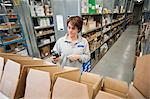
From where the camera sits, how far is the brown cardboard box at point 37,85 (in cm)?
92

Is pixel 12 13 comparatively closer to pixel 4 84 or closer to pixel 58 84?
pixel 4 84

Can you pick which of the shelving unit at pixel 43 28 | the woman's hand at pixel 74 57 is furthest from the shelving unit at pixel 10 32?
the woman's hand at pixel 74 57

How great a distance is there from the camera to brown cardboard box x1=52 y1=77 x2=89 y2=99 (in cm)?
81

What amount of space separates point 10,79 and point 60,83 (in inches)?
19.4

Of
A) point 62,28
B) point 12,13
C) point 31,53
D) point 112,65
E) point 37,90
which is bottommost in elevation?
point 112,65

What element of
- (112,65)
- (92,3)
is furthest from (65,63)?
(112,65)

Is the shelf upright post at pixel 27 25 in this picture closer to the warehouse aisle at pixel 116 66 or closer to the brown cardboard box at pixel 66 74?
the warehouse aisle at pixel 116 66

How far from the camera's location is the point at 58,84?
894 millimetres

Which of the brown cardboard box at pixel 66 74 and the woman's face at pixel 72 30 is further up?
the woman's face at pixel 72 30

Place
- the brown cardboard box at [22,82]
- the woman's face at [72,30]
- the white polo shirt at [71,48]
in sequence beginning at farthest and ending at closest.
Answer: the white polo shirt at [71,48] < the woman's face at [72,30] < the brown cardboard box at [22,82]

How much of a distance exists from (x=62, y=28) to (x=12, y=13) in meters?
2.29

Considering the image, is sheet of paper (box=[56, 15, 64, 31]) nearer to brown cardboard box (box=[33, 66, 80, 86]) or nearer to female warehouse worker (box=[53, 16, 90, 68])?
female warehouse worker (box=[53, 16, 90, 68])

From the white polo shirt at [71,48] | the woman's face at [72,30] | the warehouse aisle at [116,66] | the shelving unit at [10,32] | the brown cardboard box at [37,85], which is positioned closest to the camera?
the brown cardboard box at [37,85]

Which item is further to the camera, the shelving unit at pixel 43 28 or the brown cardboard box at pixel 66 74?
the shelving unit at pixel 43 28
